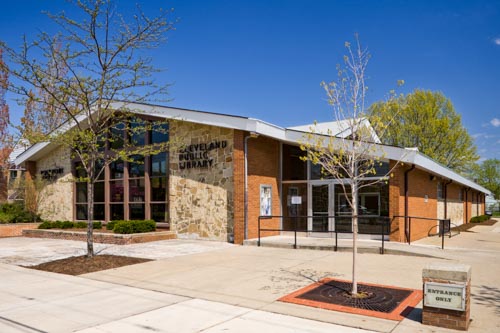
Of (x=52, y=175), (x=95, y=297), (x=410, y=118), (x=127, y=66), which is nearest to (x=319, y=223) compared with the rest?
(x=127, y=66)

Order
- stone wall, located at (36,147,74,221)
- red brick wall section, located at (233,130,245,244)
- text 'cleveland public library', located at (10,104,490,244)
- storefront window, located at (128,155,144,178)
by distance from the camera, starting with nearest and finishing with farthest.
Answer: text 'cleveland public library', located at (10,104,490,244) → red brick wall section, located at (233,130,245,244) → storefront window, located at (128,155,144,178) → stone wall, located at (36,147,74,221)

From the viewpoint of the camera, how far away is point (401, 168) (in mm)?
14031

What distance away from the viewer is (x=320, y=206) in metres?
15.8

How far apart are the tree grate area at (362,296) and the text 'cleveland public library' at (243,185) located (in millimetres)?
5751

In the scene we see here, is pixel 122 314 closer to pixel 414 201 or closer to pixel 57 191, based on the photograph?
pixel 414 201

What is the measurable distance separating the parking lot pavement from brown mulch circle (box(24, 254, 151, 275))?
80 centimetres

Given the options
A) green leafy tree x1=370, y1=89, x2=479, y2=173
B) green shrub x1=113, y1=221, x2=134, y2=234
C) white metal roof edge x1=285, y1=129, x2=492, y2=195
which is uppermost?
green leafy tree x1=370, y1=89, x2=479, y2=173

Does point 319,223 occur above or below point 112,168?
below

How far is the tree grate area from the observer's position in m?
6.68

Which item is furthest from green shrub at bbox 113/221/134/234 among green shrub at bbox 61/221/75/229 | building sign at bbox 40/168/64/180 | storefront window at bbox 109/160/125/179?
building sign at bbox 40/168/64/180

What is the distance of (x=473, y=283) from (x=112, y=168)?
53.7 feet

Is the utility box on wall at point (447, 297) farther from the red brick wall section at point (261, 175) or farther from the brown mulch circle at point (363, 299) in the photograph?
the red brick wall section at point (261, 175)

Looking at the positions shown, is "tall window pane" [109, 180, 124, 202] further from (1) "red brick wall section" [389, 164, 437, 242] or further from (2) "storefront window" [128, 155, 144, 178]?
(1) "red brick wall section" [389, 164, 437, 242]

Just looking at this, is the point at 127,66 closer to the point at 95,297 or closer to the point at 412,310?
the point at 95,297
